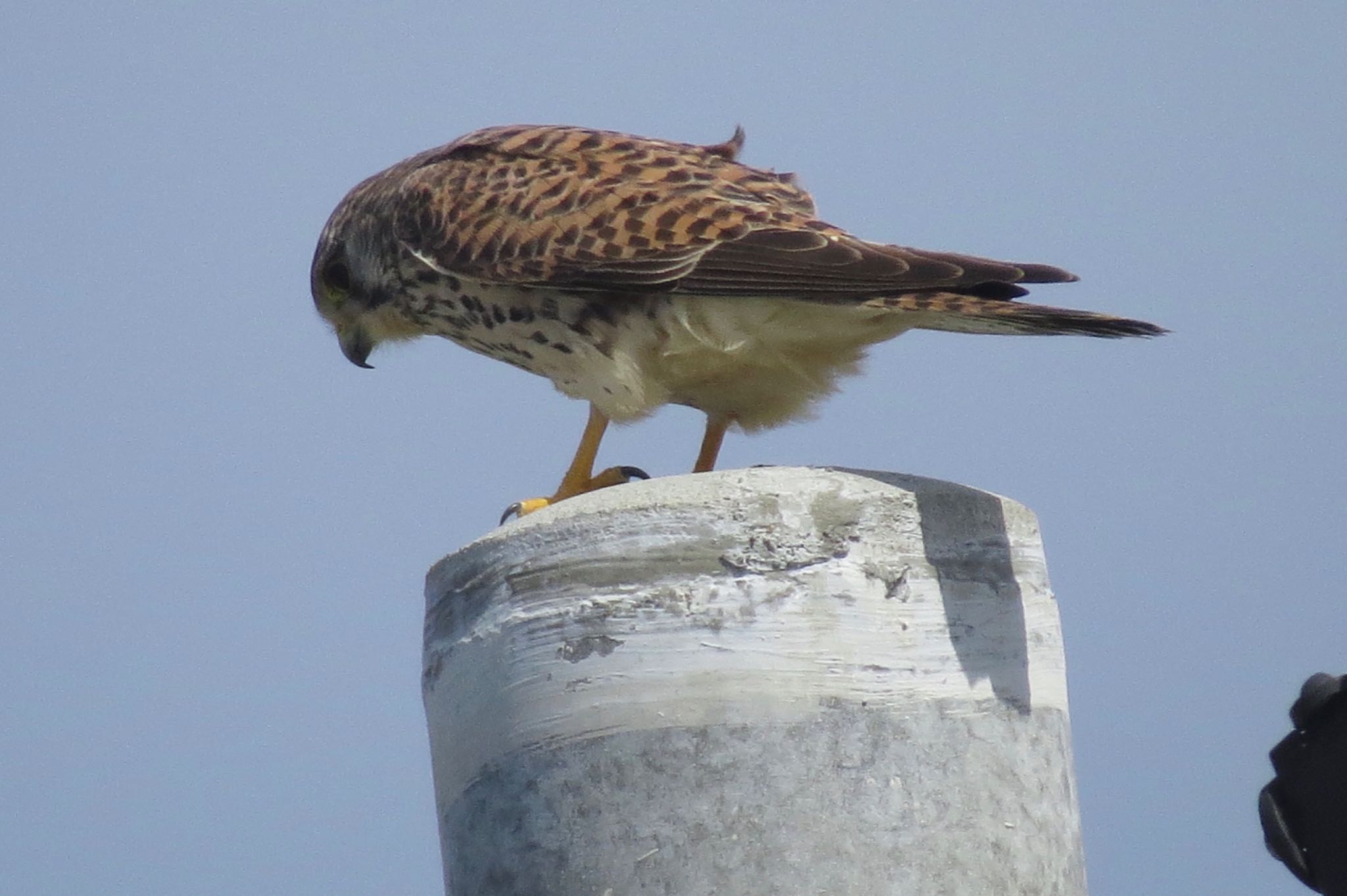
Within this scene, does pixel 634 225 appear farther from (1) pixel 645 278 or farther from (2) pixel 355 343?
(2) pixel 355 343

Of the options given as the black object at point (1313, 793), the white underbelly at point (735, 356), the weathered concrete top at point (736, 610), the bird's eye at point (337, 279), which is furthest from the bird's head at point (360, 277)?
the black object at point (1313, 793)

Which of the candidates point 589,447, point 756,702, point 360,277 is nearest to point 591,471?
point 589,447

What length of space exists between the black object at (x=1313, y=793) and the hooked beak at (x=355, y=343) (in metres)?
3.95

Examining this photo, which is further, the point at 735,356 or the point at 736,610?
the point at 735,356

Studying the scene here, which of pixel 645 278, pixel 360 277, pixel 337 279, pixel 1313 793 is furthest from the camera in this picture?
pixel 337 279

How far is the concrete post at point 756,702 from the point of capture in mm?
2658

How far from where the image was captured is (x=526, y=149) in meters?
5.13

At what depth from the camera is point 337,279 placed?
5.86 metres

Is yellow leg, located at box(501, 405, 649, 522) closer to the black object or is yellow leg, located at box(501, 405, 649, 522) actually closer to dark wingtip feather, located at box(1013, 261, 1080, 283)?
dark wingtip feather, located at box(1013, 261, 1080, 283)

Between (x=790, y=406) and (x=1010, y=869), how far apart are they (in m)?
2.14

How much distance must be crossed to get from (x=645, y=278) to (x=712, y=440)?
71 centimetres

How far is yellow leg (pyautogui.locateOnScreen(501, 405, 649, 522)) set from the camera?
4633 millimetres

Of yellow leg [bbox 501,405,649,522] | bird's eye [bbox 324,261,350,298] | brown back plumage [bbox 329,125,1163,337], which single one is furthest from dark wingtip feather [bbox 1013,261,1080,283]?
bird's eye [bbox 324,261,350,298]

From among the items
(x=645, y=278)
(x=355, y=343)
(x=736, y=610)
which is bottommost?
(x=355, y=343)
